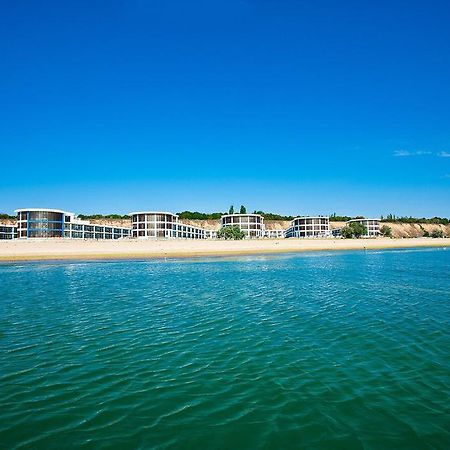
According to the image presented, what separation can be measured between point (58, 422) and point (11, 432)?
0.88 m

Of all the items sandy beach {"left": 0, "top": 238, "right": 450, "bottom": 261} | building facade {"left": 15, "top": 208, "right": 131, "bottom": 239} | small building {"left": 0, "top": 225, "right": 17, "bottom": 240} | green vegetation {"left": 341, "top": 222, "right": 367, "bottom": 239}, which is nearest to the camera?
sandy beach {"left": 0, "top": 238, "right": 450, "bottom": 261}

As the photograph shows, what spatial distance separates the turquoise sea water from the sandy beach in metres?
53.8

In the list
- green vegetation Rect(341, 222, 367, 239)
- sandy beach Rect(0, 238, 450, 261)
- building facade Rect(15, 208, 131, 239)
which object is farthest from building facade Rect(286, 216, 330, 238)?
building facade Rect(15, 208, 131, 239)

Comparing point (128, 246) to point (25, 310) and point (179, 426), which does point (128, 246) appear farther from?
point (179, 426)

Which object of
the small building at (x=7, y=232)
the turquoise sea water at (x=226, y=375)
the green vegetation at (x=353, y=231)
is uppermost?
the small building at (x=7, y=232)

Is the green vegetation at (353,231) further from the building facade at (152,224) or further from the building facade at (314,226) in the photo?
the building facade at (152,224)

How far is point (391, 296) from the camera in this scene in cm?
2280

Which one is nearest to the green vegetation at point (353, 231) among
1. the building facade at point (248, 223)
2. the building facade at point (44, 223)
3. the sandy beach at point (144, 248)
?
the building facade at point (248, 223)

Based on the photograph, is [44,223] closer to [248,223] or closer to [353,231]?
[248,223]

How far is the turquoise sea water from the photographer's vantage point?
7.25m

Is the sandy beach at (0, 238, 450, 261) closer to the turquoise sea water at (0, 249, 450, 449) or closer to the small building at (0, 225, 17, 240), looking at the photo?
the turquoise sea water at (0, 249, 450, 449)

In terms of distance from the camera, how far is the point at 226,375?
10164 mm

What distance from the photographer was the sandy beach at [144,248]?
228 feet

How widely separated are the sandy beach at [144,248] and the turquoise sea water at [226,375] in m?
53.8
